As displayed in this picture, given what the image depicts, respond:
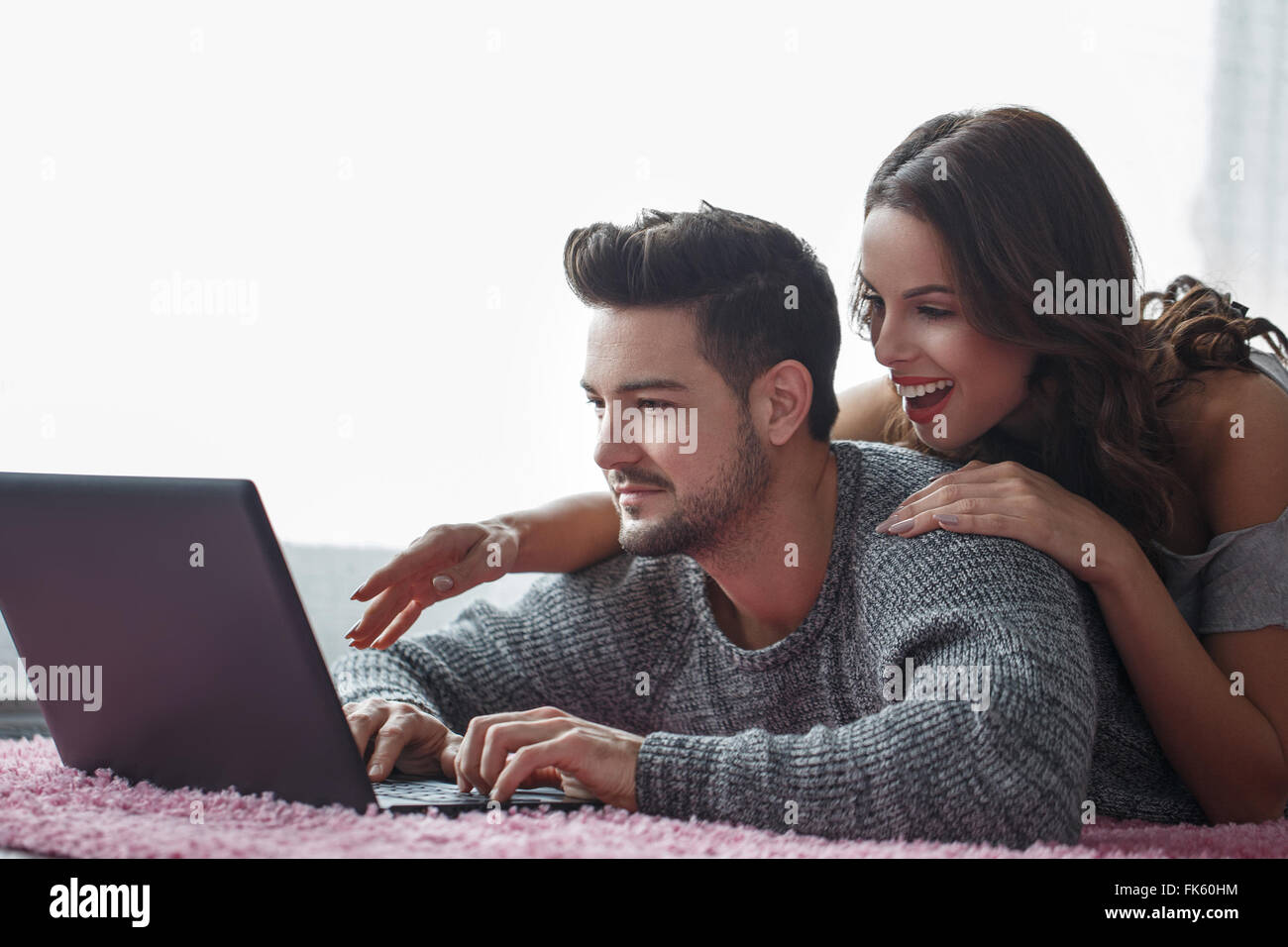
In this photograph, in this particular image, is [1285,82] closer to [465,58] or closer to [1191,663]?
[465,58]

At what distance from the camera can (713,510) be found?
3.88ft

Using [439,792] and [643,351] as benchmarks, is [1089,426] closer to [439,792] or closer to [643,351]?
[643,351]

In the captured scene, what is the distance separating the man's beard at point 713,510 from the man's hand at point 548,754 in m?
0.27

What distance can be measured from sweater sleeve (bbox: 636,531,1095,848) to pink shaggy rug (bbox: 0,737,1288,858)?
0.07 ft

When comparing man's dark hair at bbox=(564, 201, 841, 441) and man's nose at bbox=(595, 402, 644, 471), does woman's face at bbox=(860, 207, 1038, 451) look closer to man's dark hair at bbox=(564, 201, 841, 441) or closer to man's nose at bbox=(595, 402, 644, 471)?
man's dark hair at bbox=(564, 201, 841, 441)

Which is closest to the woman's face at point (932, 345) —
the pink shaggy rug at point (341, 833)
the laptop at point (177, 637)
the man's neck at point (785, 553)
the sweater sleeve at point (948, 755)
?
the man's neck at point (785, 553)

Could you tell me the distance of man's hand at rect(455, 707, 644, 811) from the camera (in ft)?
2.95

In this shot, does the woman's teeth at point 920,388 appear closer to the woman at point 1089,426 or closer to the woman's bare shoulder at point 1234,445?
the woman at point 1089,426

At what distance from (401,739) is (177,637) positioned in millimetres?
306

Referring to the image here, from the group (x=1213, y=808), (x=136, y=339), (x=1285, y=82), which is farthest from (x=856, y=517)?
(x=1285, y=82)

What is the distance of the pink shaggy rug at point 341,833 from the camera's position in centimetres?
73

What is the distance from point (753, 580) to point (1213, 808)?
52cm

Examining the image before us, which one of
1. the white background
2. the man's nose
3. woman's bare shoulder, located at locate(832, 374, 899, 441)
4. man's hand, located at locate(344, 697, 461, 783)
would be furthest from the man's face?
the white background

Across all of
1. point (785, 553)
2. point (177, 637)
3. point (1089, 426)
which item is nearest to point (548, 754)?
point (177, 637)
